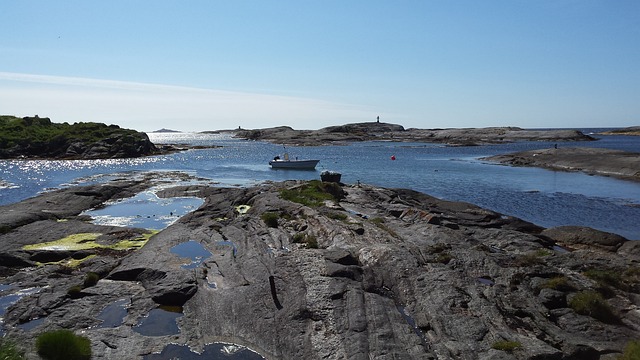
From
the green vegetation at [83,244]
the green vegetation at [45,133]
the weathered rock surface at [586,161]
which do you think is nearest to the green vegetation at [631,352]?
the green vegetation at [83,244]

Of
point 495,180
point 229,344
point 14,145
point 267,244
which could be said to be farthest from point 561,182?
point 14,145

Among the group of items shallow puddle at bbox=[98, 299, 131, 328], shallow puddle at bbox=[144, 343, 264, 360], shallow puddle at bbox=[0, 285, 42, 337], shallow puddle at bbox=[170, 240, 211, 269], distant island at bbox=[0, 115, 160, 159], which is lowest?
shallow puddle at bbox=[144, 343, 264, 360]

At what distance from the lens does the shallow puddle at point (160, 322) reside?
66.9 feet

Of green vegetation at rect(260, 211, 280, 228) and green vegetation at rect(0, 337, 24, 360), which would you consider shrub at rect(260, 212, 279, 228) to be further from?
green vegetation at rect(0, 337, 24, 360)

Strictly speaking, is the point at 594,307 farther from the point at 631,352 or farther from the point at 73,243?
the point at 73,243

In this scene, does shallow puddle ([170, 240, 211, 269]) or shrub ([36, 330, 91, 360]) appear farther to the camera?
shallow puddle ([170, 240, 211, 269])

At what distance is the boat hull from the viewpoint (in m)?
98.5

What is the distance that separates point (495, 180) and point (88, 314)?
69767 millimetres

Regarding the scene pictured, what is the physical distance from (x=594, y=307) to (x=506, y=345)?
5952 millimetres

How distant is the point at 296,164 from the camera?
3927 inches

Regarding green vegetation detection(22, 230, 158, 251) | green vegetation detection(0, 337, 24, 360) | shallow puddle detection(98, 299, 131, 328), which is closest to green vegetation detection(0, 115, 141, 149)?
green vegetation detection(22, 230, 158, 251)

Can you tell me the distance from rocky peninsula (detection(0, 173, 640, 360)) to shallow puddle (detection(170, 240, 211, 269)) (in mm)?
314

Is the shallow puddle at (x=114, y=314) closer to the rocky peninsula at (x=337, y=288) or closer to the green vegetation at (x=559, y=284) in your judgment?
the rocky peninsula at (x=337, y=288)

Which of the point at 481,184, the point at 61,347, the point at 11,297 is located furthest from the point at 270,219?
the point at 481,184
